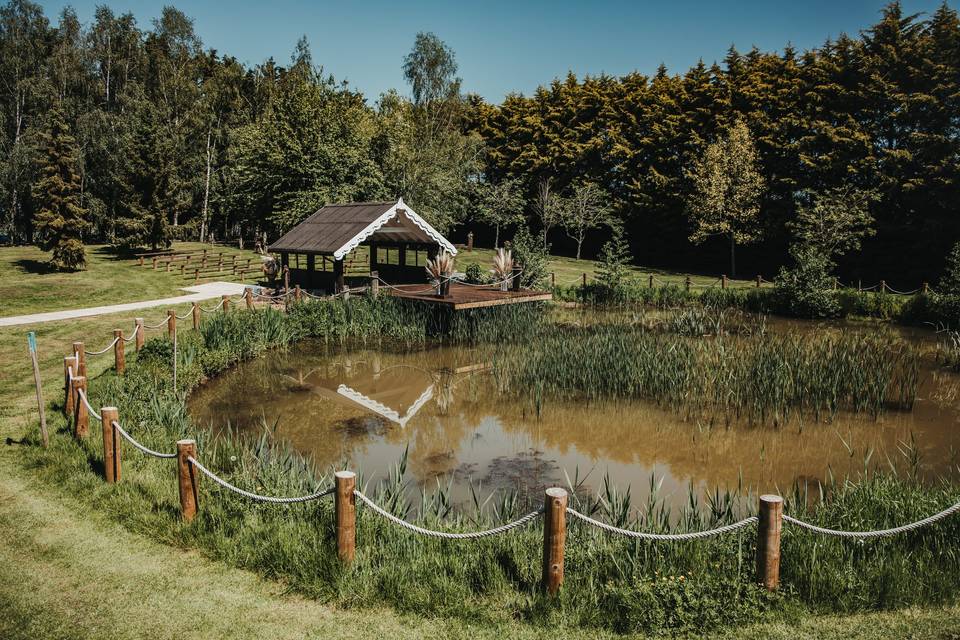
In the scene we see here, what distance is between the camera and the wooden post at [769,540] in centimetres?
521

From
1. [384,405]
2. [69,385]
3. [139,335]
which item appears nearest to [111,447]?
[69,385]

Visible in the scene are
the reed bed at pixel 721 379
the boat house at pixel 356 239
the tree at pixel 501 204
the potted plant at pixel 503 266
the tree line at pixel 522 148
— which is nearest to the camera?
the reed bed at pixel 721 379

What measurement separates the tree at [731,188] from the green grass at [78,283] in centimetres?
2455

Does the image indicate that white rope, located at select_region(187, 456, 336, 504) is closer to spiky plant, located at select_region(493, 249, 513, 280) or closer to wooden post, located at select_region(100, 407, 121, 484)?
wooden post, located at select_region(100, 407, 121, 484)

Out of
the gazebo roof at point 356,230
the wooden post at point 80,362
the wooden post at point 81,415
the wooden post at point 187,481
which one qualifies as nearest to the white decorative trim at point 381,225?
the gazebo roof at point 356,230

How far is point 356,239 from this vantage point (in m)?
21.7

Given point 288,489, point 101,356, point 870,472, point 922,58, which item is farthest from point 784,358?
point 922,58

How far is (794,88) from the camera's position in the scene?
35938 mm

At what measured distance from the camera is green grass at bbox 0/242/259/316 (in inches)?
866

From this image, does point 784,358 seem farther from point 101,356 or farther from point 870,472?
point 101,356

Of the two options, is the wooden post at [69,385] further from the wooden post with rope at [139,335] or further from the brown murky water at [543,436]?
the wooden post with rope at [139,335]

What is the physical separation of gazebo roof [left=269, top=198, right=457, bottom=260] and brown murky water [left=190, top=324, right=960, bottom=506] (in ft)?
25.0

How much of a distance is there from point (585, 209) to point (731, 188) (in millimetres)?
10347

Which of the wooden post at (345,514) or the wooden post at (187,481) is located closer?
the wooden post at (345,514)
